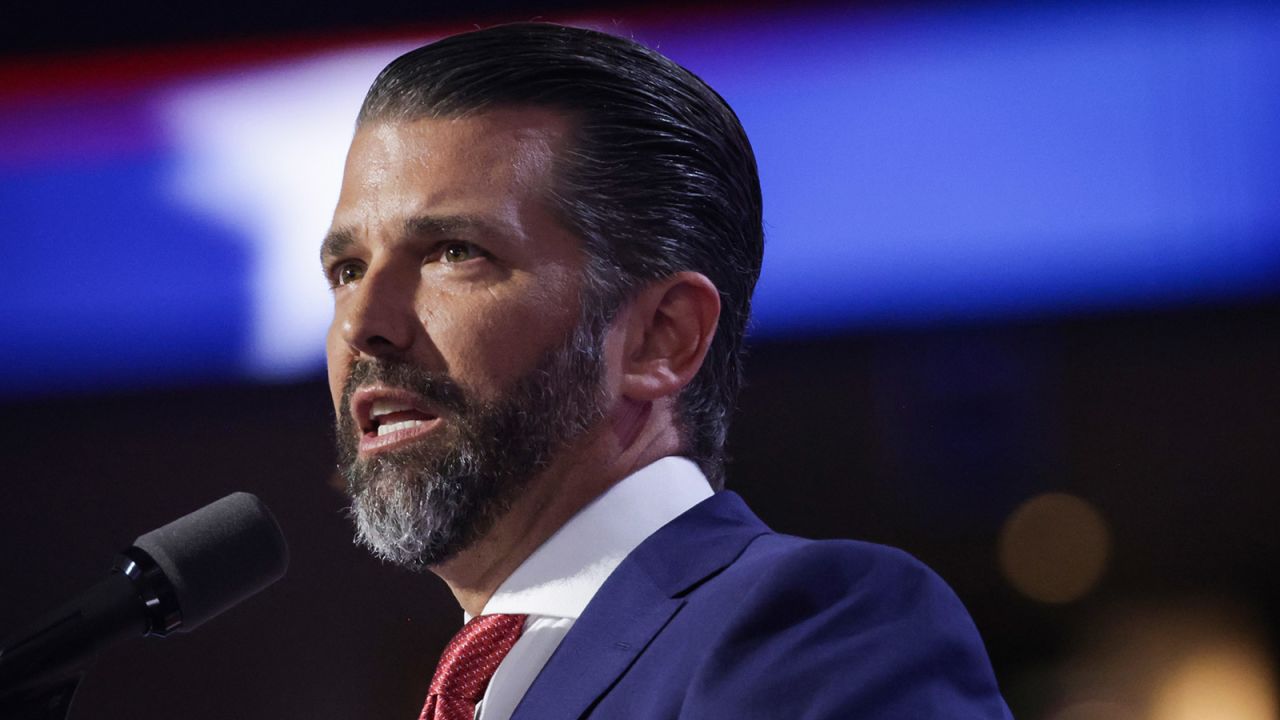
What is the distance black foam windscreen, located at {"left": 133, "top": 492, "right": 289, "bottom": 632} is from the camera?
109 cm

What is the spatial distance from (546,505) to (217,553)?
435 millimetres

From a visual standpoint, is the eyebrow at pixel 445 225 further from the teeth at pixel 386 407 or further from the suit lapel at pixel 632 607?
the suit lapel at pixel 632 607

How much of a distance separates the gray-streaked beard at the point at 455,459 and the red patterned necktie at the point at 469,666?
11 cm

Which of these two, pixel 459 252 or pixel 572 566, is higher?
pixel 459 252

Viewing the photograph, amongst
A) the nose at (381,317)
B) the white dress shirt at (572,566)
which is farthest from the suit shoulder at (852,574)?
the nose at (381,317)

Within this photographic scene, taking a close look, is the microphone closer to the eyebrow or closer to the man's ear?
the eyebrow

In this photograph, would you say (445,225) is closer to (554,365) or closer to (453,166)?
(453,166)

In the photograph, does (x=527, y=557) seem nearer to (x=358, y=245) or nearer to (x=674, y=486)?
(x=674, y=486)

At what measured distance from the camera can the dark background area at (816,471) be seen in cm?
217

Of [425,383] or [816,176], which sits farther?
[816,176]

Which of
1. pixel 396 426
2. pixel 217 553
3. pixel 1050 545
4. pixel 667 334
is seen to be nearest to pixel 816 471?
pixel 1050 545

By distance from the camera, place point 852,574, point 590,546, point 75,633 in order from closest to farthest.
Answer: point 75,633 < point 852,574 < point 590,546

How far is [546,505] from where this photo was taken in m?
1.49

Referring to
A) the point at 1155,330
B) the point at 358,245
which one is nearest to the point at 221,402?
the point at 358,245
